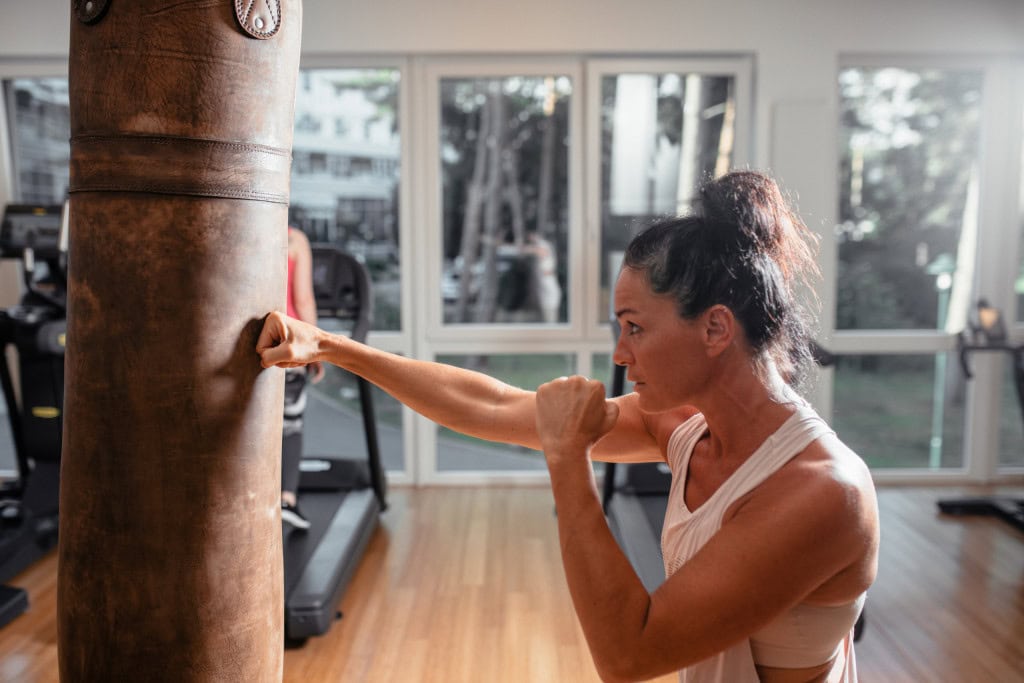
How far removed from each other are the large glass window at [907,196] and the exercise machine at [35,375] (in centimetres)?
405

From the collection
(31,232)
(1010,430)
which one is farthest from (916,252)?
(31,232)

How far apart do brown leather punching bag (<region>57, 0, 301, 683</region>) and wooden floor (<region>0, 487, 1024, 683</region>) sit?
1.83m

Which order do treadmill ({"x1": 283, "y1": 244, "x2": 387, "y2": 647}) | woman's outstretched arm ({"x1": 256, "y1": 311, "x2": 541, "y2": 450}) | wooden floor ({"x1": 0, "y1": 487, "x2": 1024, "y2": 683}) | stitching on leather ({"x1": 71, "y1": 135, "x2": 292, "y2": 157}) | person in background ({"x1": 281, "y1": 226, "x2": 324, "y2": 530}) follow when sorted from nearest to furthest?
stitching on leather ({"x1": 71, "y1": 135, "x2": 292, "y2": 157})
woman's outstretched arm ({"x1": 256, "y1": 311, "x2": 541, "y2": 450})
wooden floor ({"x1": 0, "y1": 487, "x2": 1024, "y2": 683})
treadmill ({"x1": 283, "y1": 244, "x2": 387, "y2": 647})
person in background ({"x1": 281, "y1": 226, "x2": 324, "y2": 530})

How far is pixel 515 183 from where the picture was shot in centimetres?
474

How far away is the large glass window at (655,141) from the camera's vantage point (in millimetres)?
4617

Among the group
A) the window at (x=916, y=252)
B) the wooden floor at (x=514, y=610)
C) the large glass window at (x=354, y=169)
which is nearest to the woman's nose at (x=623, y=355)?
the wooden floor at (x=514, y=610)

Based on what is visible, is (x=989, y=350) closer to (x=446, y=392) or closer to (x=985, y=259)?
(x=985, y=259)

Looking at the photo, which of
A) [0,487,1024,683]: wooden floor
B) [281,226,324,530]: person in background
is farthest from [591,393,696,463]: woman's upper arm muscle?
[281,226,324,530]: person in background

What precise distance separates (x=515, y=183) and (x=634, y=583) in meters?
3.87

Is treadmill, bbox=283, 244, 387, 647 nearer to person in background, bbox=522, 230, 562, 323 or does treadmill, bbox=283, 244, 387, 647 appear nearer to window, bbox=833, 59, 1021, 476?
person in background, bbox=522, 230, 562, 323

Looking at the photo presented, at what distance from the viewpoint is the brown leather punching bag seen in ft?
3.21

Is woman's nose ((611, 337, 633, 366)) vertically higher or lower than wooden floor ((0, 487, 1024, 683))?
higher

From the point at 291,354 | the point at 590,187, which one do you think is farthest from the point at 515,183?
the point at 291,354

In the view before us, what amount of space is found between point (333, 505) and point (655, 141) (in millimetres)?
2597
